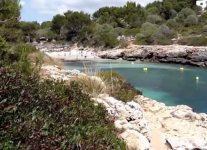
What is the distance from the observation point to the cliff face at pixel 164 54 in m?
54.4

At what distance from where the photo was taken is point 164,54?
57.8m

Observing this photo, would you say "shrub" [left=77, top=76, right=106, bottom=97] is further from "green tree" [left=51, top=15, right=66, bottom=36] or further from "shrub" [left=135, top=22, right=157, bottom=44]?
"green tree" [left=51, top=15, right=66, bottom=36]

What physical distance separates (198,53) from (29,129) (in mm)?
52596

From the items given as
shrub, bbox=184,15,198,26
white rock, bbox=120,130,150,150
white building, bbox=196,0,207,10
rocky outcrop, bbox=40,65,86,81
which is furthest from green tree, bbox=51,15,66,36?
white rock, bbox=120,130,150,150

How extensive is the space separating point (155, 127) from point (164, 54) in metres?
47.8

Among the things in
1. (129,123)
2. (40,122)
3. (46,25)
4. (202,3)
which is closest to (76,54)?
(46,25)

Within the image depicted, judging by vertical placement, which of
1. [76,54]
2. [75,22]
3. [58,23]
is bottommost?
[76,54]

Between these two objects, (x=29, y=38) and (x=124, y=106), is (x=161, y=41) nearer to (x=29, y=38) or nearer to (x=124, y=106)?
(x=29, y=38)

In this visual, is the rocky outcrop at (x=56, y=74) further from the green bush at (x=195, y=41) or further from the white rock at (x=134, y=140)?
the green bush at (x=195, y=41)

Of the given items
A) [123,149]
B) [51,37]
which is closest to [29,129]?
[123,149]

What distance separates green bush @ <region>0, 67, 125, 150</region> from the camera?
3787 millimetres

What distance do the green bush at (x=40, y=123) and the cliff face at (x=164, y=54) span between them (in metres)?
48.2

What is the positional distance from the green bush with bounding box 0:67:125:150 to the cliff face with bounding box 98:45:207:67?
48191 millimetres

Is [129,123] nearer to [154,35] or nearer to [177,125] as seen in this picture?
[177,125]
